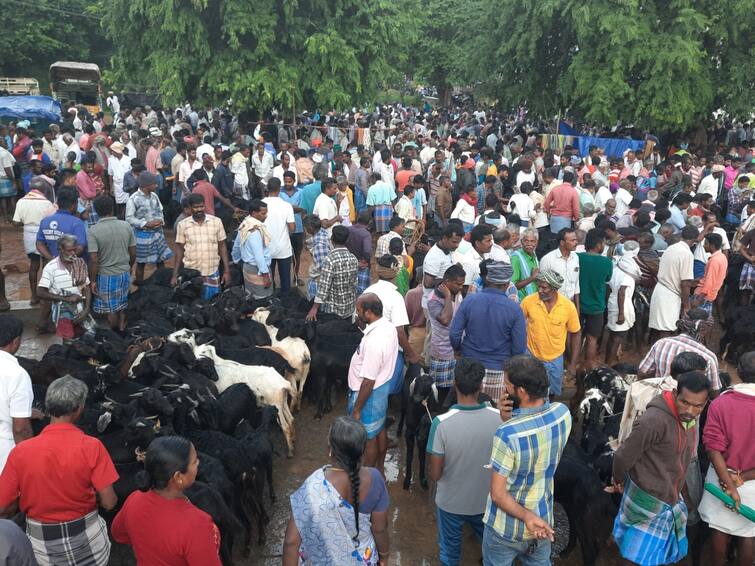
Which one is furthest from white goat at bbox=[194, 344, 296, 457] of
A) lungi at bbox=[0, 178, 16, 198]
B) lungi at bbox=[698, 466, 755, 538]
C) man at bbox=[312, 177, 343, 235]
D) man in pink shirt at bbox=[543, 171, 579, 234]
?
lungi at bbox=[0, 178, 16, 198]

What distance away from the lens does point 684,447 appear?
164 inches

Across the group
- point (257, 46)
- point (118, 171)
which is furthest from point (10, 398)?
point (257, 46)

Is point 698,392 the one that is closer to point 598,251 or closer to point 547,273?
point 547,273

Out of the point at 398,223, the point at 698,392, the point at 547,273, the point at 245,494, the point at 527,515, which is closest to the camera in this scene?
the point at 527,515

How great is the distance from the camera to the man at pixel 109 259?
7.60m

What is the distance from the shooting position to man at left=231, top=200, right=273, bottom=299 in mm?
8273

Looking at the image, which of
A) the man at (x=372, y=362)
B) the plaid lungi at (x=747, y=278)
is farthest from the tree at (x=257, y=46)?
the man at (x=372, y=362)

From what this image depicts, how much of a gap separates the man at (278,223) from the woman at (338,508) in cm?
585

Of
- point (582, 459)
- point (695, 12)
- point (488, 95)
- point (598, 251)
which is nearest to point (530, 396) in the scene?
point (582, 459)

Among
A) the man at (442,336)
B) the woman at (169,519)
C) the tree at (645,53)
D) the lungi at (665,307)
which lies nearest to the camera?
the woman at (169,519)

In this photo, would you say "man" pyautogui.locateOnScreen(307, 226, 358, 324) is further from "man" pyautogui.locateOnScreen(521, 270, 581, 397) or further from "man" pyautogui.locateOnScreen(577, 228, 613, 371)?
"man" pyautogui.locateOnScreen(577, 228, 613, 371)

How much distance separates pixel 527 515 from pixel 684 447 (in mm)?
1292

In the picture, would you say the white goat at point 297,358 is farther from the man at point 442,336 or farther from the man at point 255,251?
the man at point 442,336

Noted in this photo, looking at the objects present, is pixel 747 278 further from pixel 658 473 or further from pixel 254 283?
pixel 254 283
